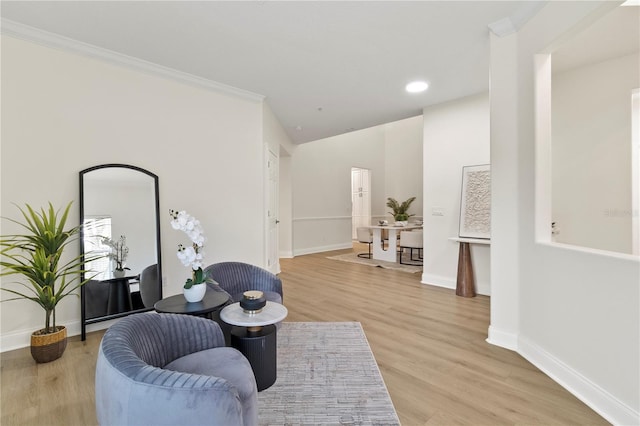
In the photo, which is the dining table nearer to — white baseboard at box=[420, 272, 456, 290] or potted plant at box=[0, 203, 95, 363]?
white baseboard at box=[420, 272, 456, 290]

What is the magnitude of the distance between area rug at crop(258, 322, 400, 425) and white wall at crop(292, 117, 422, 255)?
4.94 meters

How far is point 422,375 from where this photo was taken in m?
2.15

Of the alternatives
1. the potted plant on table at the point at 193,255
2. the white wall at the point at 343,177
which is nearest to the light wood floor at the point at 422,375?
the potted plant on table at the point at 193,255

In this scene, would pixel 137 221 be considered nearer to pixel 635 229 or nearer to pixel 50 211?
pixel 50 211

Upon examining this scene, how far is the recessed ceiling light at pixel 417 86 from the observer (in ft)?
12.2

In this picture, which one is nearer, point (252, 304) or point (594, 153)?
point (252, 304)

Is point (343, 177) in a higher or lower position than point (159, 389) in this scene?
higher

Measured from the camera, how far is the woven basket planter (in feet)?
7.63

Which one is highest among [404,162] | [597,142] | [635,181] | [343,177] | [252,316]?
[404,162]

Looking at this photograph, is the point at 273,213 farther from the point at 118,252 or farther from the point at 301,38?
the point at 301,38

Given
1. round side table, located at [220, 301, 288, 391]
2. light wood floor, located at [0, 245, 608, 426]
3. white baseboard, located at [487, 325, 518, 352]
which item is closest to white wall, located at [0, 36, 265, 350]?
light wood floor, located at [0, 245, 608, 426]

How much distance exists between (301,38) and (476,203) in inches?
122

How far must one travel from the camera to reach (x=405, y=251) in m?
8.14

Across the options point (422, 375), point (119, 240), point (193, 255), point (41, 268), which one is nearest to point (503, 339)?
point (422, 375)
